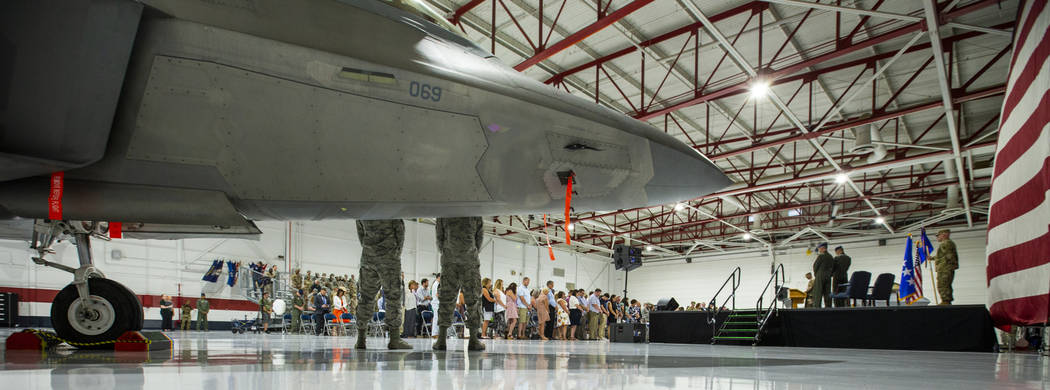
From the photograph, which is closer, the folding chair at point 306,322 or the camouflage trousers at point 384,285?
the camouflage trousers at point 384,285

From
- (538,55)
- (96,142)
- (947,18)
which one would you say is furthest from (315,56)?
(947,18)

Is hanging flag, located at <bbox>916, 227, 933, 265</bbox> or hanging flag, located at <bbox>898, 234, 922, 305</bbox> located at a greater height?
hanging flag, located at <bbox>916, 227, 933, 265</bbox>

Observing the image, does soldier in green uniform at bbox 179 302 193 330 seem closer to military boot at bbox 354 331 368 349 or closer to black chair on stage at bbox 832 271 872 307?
military boot at bbox 354 331 368 349

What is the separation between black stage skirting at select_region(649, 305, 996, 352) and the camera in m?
7.82

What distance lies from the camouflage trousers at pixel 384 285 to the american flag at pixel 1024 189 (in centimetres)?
548

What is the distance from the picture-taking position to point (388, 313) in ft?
17.7

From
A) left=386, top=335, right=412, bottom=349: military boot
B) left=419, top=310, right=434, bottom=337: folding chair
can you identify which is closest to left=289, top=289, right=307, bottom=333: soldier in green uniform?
left=419, top=310, right=434, bottom=337: folding chair

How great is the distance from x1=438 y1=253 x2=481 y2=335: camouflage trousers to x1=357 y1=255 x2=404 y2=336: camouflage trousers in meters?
0.45

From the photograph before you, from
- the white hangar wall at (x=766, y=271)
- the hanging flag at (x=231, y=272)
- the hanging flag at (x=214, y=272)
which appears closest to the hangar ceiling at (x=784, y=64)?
the white hangar wall at (x=766, y=271)

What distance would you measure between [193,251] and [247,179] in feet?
62.0

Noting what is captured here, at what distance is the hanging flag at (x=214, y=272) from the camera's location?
747 inches

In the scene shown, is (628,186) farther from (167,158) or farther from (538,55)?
(538,55)

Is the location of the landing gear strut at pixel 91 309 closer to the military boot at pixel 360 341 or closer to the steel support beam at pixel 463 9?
the military boot at pixel 360 341

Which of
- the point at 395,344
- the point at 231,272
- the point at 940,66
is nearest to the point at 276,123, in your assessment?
the point at 395,344
